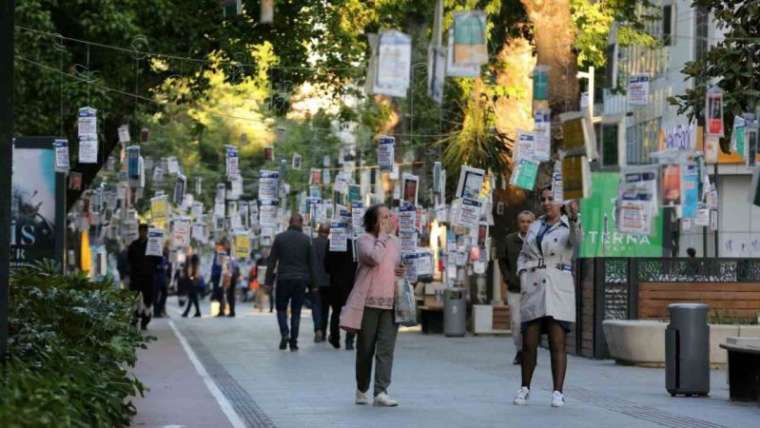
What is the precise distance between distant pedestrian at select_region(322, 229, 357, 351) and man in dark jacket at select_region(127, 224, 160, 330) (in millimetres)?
5785

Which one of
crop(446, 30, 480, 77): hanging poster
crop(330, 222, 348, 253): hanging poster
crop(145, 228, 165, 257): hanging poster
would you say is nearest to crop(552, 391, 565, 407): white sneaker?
crop(446, 30, 480, 77): hanging poster

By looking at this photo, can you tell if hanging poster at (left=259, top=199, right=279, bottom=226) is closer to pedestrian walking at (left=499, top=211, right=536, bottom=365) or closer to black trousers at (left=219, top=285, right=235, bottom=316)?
black trousers at (left=219, top=285, right=235, bottom=316)

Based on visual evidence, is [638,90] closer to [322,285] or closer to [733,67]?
[733,67]

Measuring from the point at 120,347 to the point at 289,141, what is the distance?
60.7 meters

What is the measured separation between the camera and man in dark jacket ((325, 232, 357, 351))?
2677 cm

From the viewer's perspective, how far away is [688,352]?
1722cm

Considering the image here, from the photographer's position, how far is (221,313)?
47.2 metres

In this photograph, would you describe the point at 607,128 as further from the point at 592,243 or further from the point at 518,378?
the point at 592,243

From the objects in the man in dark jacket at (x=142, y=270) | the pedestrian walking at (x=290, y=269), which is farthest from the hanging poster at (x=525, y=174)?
the man in dark jacket at (x=142, y=270)

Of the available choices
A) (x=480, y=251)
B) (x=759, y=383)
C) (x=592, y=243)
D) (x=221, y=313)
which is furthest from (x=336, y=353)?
(x=221, y=313)

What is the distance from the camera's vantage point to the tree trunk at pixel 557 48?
26.4m

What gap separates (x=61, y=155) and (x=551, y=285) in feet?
45.6

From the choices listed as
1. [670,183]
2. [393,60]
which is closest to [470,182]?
[670,183]

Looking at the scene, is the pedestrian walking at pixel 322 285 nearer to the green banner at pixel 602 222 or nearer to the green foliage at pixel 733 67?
the green foliage at pixel 733 67
